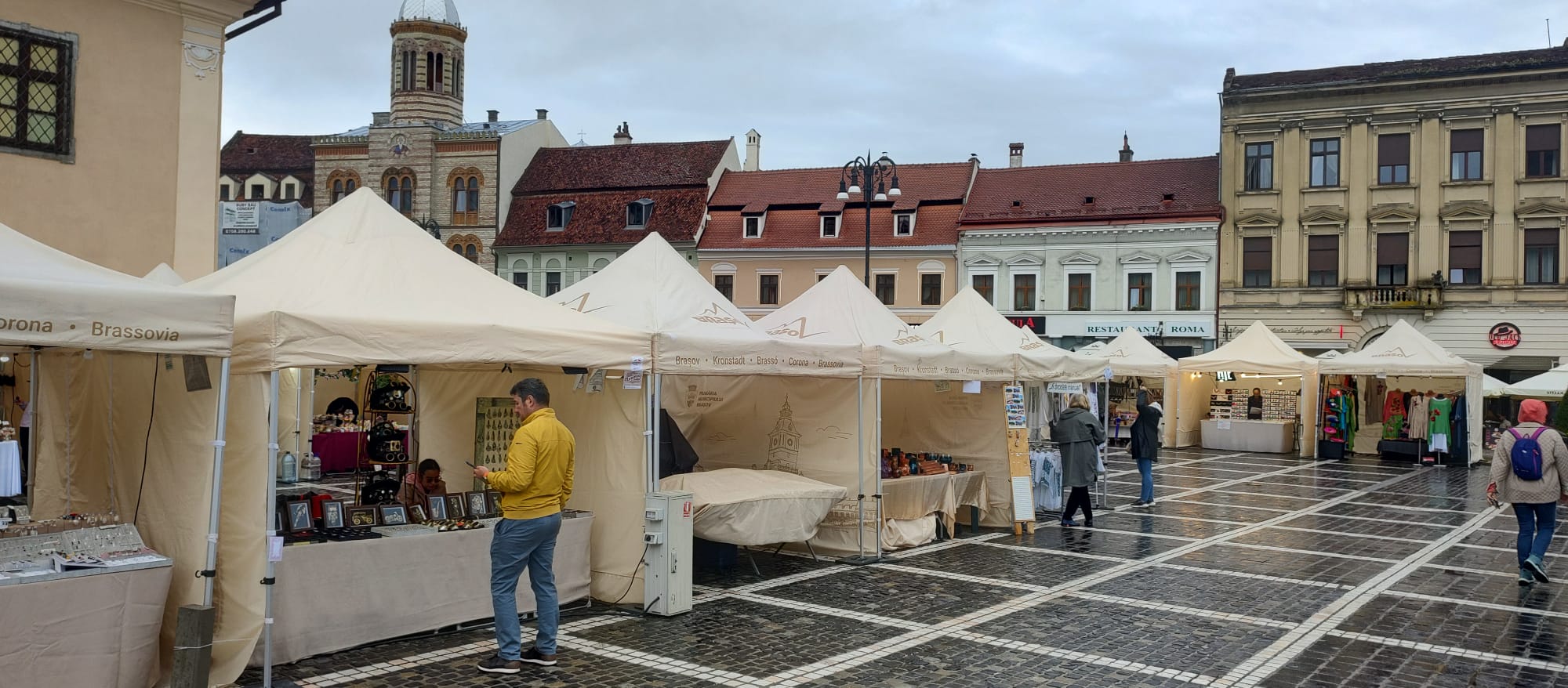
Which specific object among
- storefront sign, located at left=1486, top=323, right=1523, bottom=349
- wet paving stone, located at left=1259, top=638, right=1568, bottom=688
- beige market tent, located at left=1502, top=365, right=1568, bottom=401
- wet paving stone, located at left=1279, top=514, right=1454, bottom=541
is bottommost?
wet paving stone, located at left=1279, top=514, right=1454, bottom=541

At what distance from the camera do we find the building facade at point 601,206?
149 ft

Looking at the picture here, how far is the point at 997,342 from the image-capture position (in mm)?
16109

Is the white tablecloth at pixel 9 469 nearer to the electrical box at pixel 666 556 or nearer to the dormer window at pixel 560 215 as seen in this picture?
the electrical box at pixel 666 556

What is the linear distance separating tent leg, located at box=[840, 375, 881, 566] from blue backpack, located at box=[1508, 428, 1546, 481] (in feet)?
19.3

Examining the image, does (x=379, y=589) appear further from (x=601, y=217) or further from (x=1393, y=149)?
(x=601, y=217)

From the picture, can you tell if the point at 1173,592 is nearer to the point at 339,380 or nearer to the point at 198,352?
the point at 198,352

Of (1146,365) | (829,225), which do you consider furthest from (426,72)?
(1146,365)

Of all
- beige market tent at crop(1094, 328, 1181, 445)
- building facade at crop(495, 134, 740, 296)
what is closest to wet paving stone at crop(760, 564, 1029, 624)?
beige market tent at crop(1094, 328, 1181, 445)

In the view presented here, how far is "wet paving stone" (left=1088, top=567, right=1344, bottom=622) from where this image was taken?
9523mm

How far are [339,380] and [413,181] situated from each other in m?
24.6

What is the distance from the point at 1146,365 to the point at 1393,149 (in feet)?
46.0

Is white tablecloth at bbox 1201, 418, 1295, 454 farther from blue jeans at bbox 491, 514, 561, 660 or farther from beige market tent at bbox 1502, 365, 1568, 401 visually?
blue jeans at bbox 491, 514, 561, 660

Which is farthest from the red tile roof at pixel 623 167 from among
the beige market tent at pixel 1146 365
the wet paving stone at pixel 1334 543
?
the wet paving stone at pixel 1334 543

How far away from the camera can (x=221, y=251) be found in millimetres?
33750
